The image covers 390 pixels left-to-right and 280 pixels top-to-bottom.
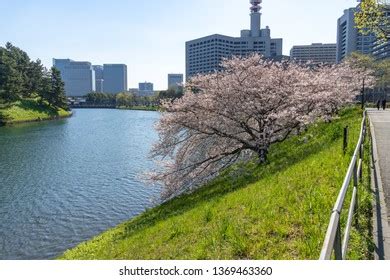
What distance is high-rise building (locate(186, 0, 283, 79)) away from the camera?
122125 millimetres

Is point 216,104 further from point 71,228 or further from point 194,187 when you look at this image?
point 71,228

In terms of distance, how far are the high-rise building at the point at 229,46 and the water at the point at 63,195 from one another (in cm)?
8152

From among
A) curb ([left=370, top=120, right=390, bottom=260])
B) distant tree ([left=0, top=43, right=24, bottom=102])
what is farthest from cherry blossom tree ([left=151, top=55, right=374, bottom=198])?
distant tree ([left=0, top=43, right=24, bottom=102])

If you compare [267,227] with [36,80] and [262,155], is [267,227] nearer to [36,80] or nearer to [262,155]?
[262,155]

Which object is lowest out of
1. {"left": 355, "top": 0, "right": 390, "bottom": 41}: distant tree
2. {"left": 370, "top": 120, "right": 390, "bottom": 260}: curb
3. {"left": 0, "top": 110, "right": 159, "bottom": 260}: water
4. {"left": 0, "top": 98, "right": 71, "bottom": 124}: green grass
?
{"left": 0, "top": 110, "right": 159, "bottom": 260}: water

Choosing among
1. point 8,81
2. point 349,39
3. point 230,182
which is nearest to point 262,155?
point 230,182

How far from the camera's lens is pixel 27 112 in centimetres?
8156

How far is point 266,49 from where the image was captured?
14550cm

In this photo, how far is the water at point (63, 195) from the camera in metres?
15.6

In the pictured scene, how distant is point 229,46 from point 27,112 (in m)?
74.2

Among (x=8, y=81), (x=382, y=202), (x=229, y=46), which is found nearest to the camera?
(x=382, y=202)

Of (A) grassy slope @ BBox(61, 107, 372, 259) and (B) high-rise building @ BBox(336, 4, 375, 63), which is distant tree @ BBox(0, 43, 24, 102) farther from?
(B) high-rise building @ BBox(336, 4, 375, 63)

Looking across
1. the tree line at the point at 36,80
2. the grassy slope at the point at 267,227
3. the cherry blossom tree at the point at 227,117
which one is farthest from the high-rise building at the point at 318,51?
the grassy slope at the point at 267,227

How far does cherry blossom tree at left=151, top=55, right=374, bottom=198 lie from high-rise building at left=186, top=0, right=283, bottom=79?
9511 cm
